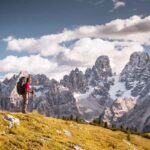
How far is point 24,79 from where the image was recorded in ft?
125

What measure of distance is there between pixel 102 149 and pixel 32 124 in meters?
8.40

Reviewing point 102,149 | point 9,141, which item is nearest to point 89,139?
point 102,149

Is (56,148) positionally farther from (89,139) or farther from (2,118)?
(89,139)

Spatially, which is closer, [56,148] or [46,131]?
[56,148]

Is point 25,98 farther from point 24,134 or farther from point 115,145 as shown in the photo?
point 115,145

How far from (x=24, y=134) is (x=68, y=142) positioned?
4306mm

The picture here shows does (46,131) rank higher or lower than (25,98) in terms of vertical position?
lower

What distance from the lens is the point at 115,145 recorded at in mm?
46750

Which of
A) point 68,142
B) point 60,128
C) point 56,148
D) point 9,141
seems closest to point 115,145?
point 60,128

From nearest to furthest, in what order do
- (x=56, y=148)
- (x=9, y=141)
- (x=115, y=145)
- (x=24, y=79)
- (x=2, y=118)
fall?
(x=9, y=141), (x=56, y=148), (x=2, y=118), (x=24, y=79), (x=115, y=145)

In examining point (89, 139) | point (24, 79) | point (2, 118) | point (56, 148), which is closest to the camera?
point (56, 148)

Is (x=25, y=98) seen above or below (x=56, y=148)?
above

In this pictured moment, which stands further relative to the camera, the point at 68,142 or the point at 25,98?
the point at 25,98

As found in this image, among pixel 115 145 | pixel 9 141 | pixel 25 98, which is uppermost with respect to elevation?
pixel 25 98
